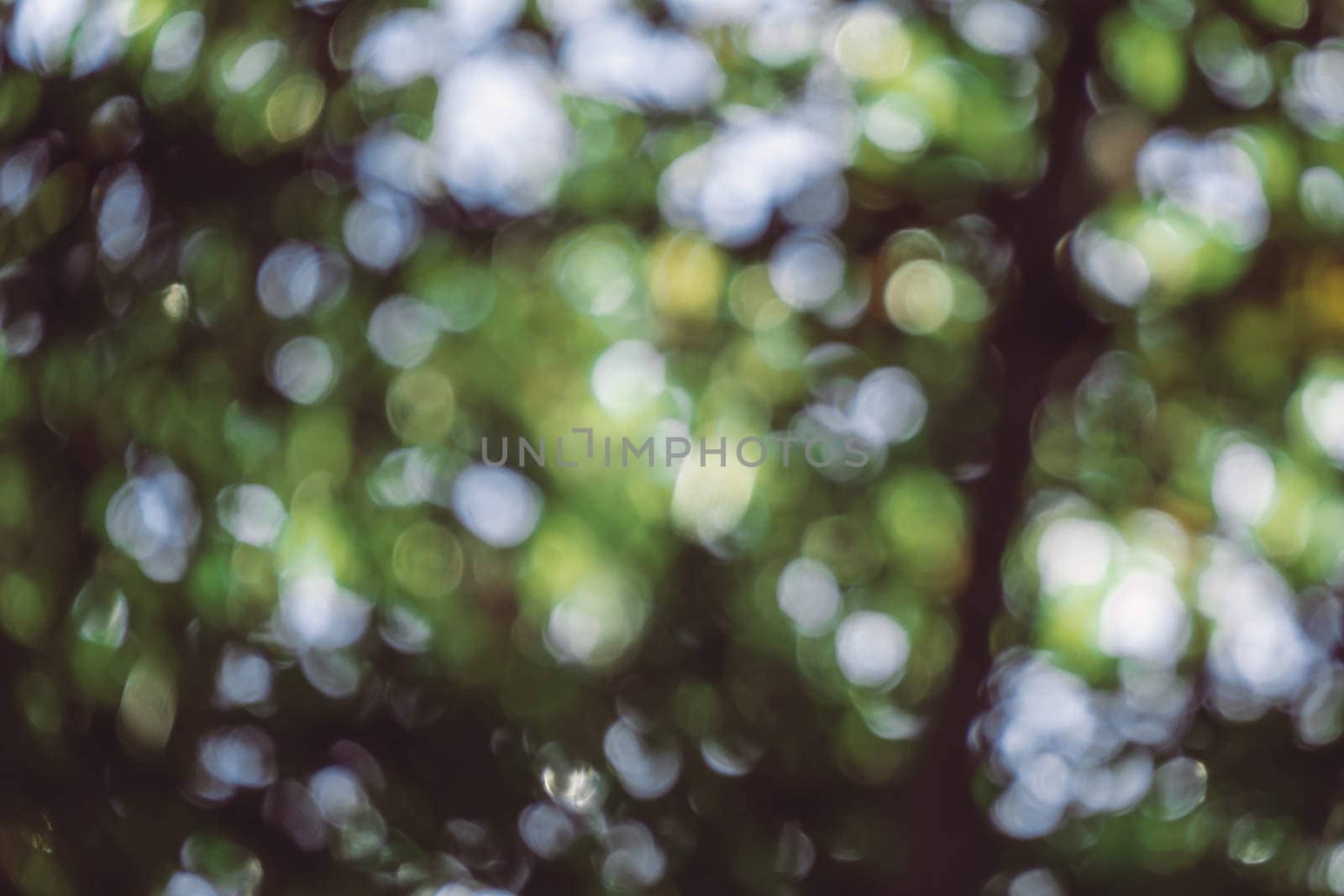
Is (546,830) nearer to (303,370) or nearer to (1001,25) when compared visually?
(303,370)

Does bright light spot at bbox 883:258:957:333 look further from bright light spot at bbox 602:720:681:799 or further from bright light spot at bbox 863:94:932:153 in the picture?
bright light spot at bbox 602:720:681:799

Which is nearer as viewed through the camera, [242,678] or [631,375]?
[242,678]

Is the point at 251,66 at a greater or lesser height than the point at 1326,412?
greater

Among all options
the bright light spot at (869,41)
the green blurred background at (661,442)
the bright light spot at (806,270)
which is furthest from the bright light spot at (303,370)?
the bright light spot at (869,41)

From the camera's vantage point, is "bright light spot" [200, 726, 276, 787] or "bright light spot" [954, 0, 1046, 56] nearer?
"bright light spot" [200, 726, 276, 787]

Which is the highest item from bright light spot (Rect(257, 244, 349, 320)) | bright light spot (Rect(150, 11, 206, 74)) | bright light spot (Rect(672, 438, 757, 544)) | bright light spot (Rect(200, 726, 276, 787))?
bright light spot (Rect(150, 11, 206, 74))

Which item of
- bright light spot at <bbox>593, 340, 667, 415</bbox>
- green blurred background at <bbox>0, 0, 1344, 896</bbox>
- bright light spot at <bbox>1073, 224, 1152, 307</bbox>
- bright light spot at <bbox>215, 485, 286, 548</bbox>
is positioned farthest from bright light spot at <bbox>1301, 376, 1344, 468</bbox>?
bright light spot at <bbox>215, 485, 286, 548</bbox>

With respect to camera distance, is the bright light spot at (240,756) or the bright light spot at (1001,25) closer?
the bright light spot at (240,756)

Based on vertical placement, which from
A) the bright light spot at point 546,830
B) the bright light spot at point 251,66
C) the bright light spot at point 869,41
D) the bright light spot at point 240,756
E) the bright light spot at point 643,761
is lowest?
the bright light spot at point 546,830

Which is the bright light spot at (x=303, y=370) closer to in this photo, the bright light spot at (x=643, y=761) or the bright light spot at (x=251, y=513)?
the bright light spot at (x=251, y=513)

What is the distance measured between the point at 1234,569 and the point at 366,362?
64cm

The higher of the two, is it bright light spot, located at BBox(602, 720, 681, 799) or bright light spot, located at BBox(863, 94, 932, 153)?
bright light spot, located at BBox(863, 94, 932, 153)

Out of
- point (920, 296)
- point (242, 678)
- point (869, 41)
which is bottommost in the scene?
point (242, 678)

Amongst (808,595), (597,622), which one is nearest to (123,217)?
(597,622)
